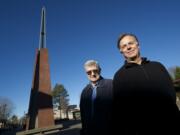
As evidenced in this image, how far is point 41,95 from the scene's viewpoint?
25.3m

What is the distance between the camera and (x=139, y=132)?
2.23 m

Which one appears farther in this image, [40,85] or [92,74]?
[40,85]

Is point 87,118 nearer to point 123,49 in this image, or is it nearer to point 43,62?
point 123,49

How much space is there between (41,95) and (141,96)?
23.6m

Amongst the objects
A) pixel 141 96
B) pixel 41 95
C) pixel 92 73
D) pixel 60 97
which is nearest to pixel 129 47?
pixel 141 96

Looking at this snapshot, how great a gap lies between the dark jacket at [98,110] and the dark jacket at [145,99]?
77 cm

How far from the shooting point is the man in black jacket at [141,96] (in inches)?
87.8

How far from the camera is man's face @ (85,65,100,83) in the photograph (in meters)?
3.57

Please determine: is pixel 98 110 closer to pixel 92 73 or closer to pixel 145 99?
pixel 92 73

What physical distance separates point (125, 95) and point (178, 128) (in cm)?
59

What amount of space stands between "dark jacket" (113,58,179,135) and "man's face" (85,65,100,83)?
2.98 feet

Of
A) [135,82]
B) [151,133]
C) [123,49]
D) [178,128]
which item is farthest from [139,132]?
[123,49]

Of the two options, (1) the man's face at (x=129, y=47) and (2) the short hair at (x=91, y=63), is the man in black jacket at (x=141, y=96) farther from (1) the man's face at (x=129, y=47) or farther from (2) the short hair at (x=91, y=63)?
(2) the short hair at (x=91, y=63)

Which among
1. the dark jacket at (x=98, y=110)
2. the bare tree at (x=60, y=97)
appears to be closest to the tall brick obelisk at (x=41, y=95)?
the dark jacket at (x=98, y=110)
